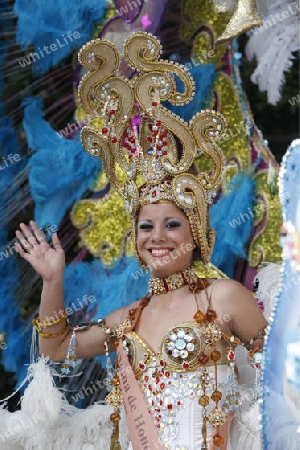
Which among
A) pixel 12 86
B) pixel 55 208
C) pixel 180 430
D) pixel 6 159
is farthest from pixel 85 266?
pixel 180 430

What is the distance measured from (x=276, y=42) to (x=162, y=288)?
1164 mm

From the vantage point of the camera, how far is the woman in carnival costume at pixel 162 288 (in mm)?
2693

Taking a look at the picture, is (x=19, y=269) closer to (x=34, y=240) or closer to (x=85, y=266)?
(x=85, y=266)

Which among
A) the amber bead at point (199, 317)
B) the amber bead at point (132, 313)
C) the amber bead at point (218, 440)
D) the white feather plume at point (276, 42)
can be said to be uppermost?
the white feather plume at point (276, 42)

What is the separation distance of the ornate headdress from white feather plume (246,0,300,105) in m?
0.70

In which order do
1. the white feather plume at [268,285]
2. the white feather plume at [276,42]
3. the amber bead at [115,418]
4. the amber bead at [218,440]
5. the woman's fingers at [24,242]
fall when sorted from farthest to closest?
the white feather plume at [276,42] → the white feather plume at [268,285] → the woman's fingers at [24,242] → the amber bead at [115,418] → the amber bead at [218,440]

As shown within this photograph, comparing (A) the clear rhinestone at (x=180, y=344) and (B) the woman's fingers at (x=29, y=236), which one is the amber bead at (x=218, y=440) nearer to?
(A) the clear rhinestone at (x=180, y=344)

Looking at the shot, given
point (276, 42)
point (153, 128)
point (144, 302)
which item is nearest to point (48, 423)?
point (144, 302)

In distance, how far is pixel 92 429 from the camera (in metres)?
3.12

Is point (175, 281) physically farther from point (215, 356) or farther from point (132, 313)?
point (215, 356)

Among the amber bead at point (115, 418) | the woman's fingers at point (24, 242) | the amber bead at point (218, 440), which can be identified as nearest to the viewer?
the amber bead at point (218, 440)

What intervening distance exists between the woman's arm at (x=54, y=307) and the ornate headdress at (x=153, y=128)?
0.32 meters

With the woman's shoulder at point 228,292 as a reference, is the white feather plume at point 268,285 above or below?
below

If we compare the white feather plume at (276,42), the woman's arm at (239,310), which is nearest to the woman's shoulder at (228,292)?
the woman's arm at (239,310)
